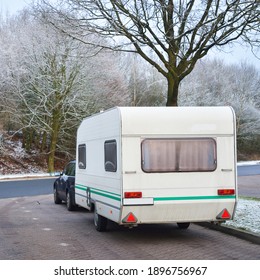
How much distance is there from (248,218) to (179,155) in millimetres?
3081

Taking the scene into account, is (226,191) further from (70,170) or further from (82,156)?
(70,170)

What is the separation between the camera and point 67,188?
→ 17062mm

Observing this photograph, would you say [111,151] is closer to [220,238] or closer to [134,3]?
[220,238]

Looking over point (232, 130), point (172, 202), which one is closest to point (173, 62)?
point (232, 130)

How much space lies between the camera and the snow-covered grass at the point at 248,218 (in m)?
10.8

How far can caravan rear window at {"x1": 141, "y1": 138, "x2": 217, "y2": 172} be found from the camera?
390 inches

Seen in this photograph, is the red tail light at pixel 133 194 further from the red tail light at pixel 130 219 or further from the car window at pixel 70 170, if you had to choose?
the car window at pixel 70 170

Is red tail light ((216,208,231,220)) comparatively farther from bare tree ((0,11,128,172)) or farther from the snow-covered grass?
bare tree ((0,11,128,172))

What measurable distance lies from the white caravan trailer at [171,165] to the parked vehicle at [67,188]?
6322 mm

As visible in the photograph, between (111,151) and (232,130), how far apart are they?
2469 millimetres

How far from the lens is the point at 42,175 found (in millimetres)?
36281

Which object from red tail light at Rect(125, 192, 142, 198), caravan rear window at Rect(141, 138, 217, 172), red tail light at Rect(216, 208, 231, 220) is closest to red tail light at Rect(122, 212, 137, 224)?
red tail light at Rect(125, 192, 142, 198)

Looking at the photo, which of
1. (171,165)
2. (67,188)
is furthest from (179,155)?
(67,188)

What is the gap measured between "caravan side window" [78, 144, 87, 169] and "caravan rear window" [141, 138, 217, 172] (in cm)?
355
